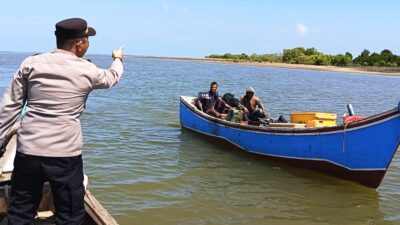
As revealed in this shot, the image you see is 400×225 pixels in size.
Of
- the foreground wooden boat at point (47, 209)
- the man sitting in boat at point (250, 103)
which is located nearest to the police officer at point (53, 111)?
the foreground wooden boat at point (47, 209)

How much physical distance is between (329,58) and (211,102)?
273 ft

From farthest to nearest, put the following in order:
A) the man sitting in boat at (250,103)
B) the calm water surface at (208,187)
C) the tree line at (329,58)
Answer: the tree line at (329,58)
the man sitting in boat at (250,103)
the calm water surface at (208,187)

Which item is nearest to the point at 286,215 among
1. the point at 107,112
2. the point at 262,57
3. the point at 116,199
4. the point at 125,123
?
the point at 116,199

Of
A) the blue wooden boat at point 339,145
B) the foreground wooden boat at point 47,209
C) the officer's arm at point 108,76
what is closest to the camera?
the officer's arm at point 108,76

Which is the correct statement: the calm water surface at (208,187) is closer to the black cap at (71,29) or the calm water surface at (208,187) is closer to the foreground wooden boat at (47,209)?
the foreground wooden boat at (47,209)

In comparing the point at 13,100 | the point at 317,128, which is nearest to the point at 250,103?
the point at 317,128

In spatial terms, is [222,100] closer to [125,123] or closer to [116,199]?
[125,123]

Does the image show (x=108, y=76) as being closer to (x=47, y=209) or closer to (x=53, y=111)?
(x=53, y=111)

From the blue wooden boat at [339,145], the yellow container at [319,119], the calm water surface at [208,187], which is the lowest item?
the calm water surface at [208,187]

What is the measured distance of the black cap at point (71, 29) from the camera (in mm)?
3025

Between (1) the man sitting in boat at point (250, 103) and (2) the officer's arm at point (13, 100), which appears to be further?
(1) the man sitting in boat at point (250, 103)

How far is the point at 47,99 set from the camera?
2.98 metres

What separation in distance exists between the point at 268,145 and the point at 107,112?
8.72 metres

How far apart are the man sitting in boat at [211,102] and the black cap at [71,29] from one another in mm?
9056
